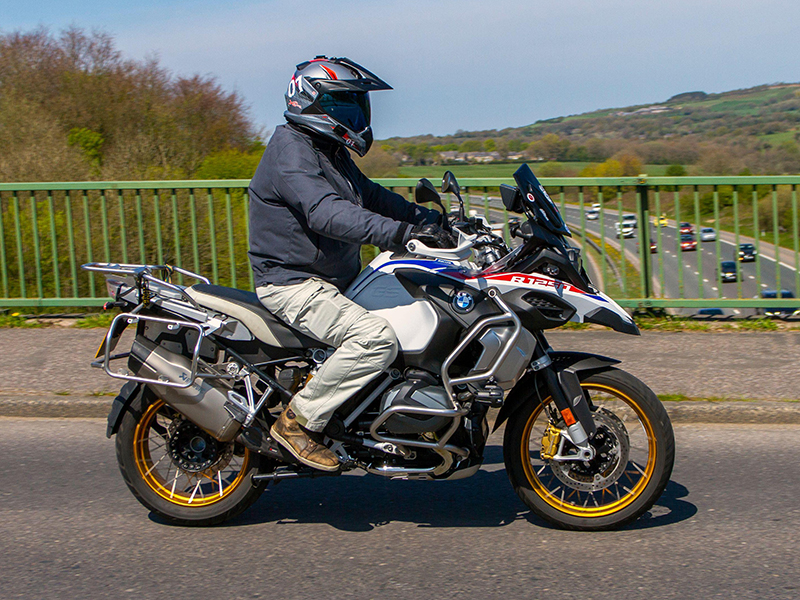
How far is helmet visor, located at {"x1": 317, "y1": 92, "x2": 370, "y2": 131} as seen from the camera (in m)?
3.69

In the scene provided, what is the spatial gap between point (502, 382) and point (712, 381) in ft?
9.72

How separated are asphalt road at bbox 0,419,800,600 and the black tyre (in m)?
0.11

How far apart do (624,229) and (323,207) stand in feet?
16.2

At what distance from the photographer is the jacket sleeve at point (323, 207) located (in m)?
3.45

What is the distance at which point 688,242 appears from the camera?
304 inches

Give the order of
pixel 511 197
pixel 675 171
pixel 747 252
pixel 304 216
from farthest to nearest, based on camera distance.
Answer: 1. pixel 675 171
2. pixel 747 252
3. pixel 304 216
4. pixel 511 197

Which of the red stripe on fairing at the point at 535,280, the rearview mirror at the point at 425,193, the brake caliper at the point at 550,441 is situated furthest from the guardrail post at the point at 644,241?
the rearview mirror at the point at 425,193

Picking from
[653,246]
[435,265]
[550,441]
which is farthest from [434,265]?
[653,246]

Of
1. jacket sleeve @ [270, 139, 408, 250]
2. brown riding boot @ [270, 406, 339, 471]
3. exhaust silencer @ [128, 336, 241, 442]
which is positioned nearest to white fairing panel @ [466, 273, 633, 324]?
jacket sleeve @ [270, 139, 408, 250]

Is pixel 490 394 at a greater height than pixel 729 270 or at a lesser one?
lesser

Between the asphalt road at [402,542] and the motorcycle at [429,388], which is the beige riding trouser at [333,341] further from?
the asphalt road at [402,542]

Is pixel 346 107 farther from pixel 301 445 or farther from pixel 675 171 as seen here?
pixel 675 171

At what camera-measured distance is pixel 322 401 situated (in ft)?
12.0

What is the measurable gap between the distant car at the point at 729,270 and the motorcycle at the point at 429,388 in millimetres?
4458
